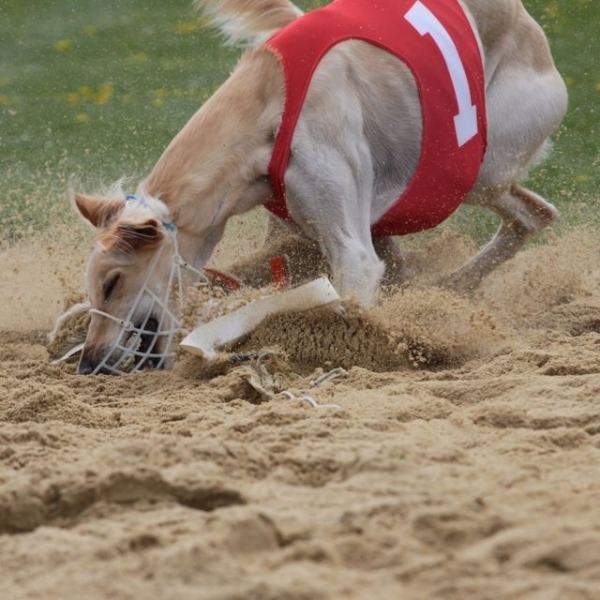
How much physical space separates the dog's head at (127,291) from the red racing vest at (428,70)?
1.83ft

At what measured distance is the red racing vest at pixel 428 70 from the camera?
512 cm

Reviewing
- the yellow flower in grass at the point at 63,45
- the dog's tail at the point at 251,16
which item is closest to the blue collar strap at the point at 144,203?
the dog's tail at the point at 251,16

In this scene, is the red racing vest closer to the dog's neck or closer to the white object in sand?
the dog's neck

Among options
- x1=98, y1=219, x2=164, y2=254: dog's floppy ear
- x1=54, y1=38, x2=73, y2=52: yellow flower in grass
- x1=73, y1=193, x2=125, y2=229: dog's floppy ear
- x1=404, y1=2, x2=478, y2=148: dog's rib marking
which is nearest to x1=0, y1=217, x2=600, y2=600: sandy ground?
x1=98, y1=219, x2=164, y2=254: dog's floppy ear

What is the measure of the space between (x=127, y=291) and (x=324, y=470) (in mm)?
2237

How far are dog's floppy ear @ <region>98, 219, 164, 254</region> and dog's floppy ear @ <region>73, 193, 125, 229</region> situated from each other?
12cm

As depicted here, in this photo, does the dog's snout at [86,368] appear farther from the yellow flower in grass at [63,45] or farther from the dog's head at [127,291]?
the yellow flower in grass at [63,45]

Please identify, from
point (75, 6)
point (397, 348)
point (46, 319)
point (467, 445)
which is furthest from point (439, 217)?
Result: point (75, 6)

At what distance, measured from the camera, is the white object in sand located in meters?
4.69

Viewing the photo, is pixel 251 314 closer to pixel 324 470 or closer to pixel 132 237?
pixel 132 237

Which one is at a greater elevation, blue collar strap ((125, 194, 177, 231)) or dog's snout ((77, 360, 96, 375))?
blue collar strap ((125, 194, 177, 231))

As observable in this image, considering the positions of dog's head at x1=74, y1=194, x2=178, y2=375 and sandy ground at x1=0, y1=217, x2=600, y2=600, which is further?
dog's head at x1=74, y1=194, x2=178, y2=375

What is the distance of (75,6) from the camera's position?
439 inches

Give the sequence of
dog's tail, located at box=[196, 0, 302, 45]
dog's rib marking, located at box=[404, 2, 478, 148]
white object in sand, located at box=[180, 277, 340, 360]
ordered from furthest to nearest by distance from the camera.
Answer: dog's tail, located at box=[196, 0, 302, 45] < dog's rib marking, located at box=[404, 2, 478, 148] < white object in sand, located at box=[180, 277, 340, 360]
